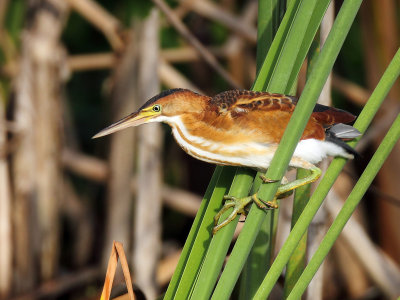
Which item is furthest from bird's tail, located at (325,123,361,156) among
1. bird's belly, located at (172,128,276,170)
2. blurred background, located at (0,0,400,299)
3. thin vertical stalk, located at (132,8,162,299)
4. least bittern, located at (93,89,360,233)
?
thin vertical stalk, located at (132,8,162,299)

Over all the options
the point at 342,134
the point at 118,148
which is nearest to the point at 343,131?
the point at 342,134

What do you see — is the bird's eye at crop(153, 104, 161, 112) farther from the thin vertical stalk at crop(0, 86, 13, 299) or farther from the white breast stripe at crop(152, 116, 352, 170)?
the thin vertical stalk at crop(0, 86, 13, 299)

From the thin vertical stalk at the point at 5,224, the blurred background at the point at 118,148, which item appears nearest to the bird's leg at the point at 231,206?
the blurred background at the point at 118,148

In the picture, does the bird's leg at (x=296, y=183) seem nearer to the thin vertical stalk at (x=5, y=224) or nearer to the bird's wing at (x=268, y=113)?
the bird's wing at (x=268, y=113)

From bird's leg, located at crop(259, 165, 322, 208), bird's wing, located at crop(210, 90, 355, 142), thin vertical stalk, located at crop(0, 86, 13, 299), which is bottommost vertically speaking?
thin vertical stalk, located at crop(0, 86, 13, 299)

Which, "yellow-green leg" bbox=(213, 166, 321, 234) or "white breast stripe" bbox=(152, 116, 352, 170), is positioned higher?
"white breast stripe" bbox=(152, 116, 352, 170)
